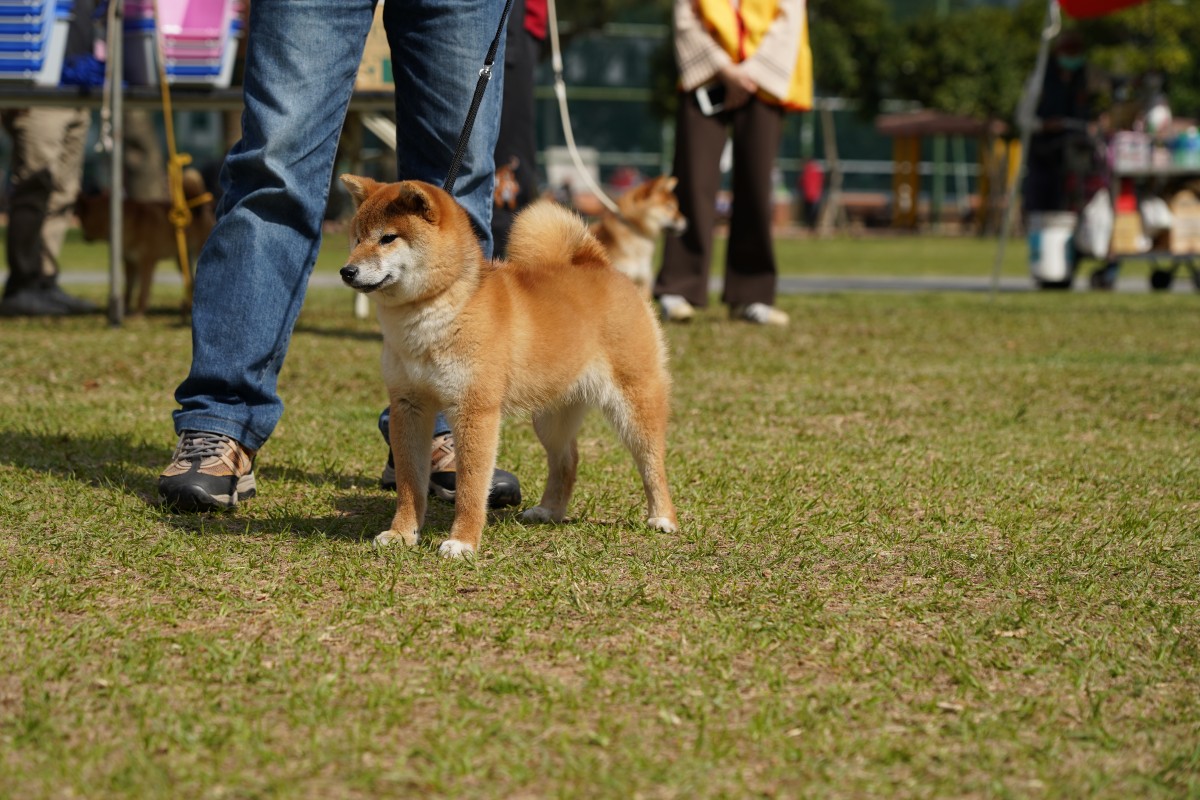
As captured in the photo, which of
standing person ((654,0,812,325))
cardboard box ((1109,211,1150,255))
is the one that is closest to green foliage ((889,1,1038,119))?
cardboard box ((1109,211,1150,255))

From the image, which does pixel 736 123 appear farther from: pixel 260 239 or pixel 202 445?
pixel 202 445

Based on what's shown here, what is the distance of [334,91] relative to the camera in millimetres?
3264

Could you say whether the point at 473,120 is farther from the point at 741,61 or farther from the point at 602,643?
the point at 741,61

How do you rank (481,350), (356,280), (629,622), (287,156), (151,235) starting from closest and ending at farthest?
(629,622) → (356,280) → (481,350) → (287,156) → (151,235)

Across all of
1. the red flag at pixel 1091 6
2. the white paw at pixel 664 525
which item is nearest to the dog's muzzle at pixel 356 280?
the white paw at pixel 664 525

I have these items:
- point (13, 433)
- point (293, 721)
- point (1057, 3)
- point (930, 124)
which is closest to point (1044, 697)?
point (293, 721)

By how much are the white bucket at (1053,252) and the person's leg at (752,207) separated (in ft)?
15.8

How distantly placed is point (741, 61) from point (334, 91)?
4.53m

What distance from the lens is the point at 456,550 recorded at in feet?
9.29

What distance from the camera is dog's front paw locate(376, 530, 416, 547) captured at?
2.92 metres

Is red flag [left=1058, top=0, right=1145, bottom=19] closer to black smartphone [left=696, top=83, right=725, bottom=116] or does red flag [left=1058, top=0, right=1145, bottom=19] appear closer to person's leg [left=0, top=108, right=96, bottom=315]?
black smartphone [left=696, top=83, right=725, bottom=116]

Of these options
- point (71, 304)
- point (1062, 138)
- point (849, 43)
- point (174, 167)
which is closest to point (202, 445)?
point (174, 167)

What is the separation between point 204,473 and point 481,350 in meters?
0.76

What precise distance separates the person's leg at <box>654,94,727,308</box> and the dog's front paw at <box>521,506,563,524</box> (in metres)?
4.52
